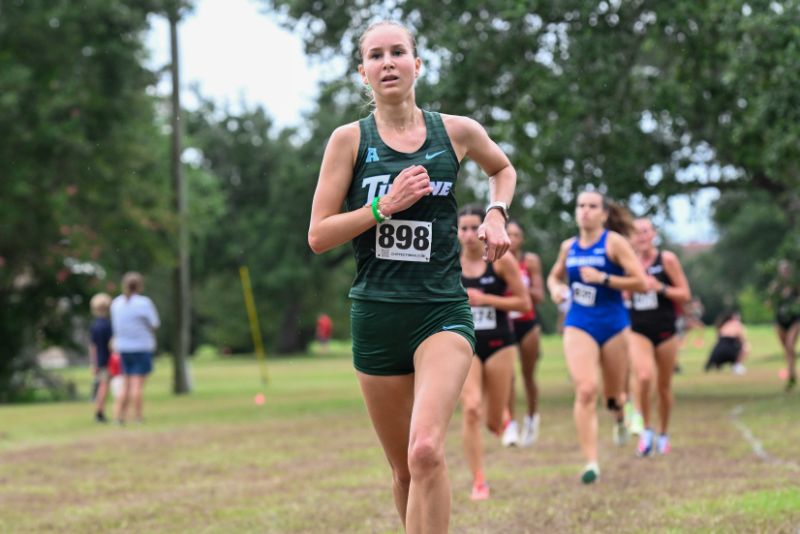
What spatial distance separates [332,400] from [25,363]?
9.43m

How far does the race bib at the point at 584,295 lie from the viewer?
32.2 ft

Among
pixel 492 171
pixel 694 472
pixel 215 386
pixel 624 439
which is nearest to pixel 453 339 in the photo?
pixel 492 171

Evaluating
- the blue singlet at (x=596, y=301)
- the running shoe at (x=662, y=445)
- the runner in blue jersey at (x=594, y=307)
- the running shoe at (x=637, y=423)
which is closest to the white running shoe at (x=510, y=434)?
the running shoe at (x=637, y=423)

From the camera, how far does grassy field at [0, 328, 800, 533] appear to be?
25.6ft

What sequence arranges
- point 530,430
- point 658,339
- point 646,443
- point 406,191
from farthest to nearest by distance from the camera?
point 530,430 < point 658,339 < point 646,443 < point 406,191

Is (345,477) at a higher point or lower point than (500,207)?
lower

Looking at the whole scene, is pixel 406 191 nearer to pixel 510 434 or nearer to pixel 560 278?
pixel 560 278

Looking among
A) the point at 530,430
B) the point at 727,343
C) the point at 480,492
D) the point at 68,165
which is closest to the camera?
the point at 480,492

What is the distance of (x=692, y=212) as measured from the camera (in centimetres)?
2217

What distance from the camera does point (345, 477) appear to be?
422 inches

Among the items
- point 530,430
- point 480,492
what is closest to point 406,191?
point 480,492

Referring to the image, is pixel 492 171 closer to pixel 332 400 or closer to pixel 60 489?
pixel 60 489

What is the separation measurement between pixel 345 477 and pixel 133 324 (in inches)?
318

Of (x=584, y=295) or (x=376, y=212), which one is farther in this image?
(x=584, y=295)
